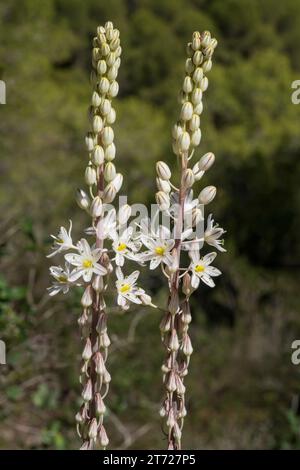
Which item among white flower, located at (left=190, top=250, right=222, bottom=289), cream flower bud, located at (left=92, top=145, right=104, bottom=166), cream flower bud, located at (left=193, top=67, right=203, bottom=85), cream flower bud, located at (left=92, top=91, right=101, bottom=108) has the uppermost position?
cream flower bud, located at (left=193, top=67, right=203, bottom=85)

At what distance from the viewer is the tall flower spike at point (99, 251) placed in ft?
4.60

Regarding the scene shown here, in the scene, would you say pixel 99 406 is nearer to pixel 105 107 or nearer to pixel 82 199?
pixel 82 199

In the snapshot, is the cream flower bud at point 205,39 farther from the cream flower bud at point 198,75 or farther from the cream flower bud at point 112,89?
A: the cream flower bud at point 112,89

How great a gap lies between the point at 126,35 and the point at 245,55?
3880 millimetres

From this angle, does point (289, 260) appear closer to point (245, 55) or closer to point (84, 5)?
point (84, 5)

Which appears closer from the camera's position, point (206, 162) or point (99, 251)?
point (99, 251)

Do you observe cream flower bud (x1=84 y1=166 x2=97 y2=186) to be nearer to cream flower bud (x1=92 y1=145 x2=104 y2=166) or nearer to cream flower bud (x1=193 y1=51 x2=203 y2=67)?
cream flower bud (x1=92 y1=145 x2=104 y2=166)

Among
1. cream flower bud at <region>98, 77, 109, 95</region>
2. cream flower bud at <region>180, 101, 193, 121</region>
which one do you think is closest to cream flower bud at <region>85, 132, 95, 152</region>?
cream flower bud at <region>98, 77, 109, 95</region>

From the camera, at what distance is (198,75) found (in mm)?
1452

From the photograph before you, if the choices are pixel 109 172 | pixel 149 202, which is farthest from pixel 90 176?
pixel 149 202

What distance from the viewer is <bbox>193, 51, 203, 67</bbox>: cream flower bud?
145cm

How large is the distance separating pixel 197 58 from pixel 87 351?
70 centimetres

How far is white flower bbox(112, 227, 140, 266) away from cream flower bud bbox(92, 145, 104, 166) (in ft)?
0.54
